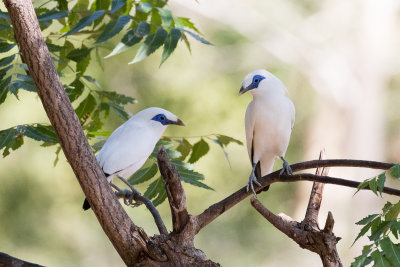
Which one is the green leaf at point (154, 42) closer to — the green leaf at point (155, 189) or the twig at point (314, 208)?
the green leaf at point (155, 189)

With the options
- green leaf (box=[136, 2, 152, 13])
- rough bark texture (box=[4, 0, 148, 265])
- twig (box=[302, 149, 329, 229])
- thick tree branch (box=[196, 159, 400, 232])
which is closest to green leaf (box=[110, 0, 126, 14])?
green leaf (box=[136, 2, 152, 13])

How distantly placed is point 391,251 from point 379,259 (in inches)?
2.1

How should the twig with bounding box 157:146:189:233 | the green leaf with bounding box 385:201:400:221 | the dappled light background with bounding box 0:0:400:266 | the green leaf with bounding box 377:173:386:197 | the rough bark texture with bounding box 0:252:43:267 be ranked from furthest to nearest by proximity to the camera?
the dappled light background with bounding box 0:0:400:266
the rough bark texture with bounding box 0:252:43:267
the twig with bounding box 157:146:189:233
the green leaf with bounding box 385:201:400:221
the green leaf with bounding box 377:173:386:197

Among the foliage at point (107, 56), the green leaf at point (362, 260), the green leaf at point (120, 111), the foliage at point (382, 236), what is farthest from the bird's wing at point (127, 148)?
the green leaf at point (362, 260)

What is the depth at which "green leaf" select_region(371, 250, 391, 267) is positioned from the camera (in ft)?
7.15

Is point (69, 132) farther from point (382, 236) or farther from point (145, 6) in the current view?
point (382, 236)

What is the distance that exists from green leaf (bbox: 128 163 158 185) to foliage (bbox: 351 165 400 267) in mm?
1344

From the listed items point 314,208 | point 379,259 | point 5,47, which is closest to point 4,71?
point 5,47

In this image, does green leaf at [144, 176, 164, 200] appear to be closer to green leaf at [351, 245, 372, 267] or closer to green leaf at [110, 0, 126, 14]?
green leaf at [110, 0, 126, 14]

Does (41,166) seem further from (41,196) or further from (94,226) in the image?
(94,226)

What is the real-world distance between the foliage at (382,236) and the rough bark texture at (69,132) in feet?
3.20

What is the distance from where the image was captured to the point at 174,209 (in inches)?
108

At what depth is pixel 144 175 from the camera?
3463 millimetres

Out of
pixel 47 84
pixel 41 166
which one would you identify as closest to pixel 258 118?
pixel 47 84
